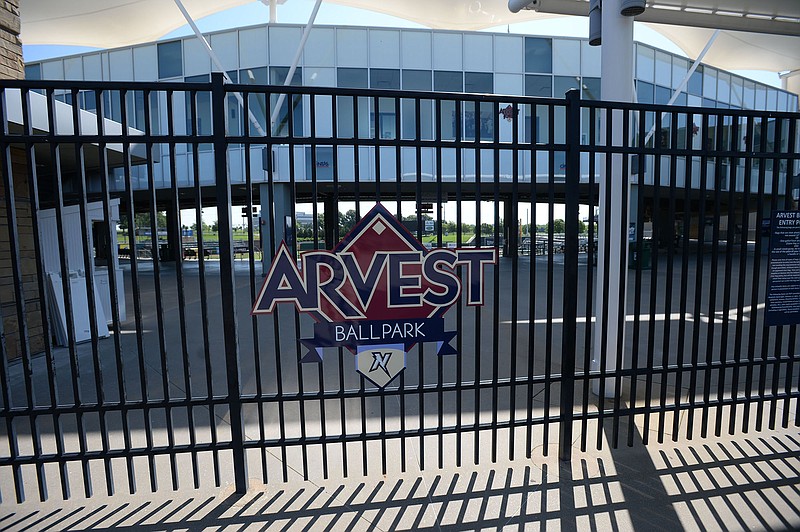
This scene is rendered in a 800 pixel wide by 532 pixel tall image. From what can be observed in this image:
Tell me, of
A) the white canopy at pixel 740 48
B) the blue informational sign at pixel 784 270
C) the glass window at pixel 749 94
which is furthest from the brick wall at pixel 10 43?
the glass window at pixel 749 94

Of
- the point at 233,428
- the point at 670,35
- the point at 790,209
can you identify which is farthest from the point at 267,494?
the point at 670,35

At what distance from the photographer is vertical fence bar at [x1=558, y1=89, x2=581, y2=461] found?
11.4 ft

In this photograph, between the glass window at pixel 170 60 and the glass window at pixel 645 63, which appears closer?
the glass window at pixel 170 60

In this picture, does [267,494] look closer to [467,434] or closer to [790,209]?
[467,434]

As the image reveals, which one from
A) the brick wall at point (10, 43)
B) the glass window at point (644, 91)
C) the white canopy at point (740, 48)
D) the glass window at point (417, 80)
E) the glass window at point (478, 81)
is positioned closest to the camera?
the brick wall at point (10, 43)

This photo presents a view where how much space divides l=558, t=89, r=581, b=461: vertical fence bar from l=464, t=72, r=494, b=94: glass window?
1670 centimetres

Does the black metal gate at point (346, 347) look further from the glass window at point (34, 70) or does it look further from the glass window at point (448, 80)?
the glass window at point (34, 70)

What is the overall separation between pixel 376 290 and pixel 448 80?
17565 mm

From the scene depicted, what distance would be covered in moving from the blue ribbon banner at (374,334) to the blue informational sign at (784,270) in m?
2.99

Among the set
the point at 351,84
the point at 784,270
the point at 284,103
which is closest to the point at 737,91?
the point at 351,84

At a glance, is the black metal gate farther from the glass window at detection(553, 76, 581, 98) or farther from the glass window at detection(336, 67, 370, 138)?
the glass window at detection(553, 76, 581, 98)

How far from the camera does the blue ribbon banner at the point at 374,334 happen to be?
326 centimetres

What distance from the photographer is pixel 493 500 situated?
316 cm

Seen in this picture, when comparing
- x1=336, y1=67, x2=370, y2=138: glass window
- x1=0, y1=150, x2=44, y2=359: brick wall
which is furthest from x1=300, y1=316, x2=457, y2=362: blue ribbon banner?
x1=336, y1=67, x2=370, y2=138: glass window
